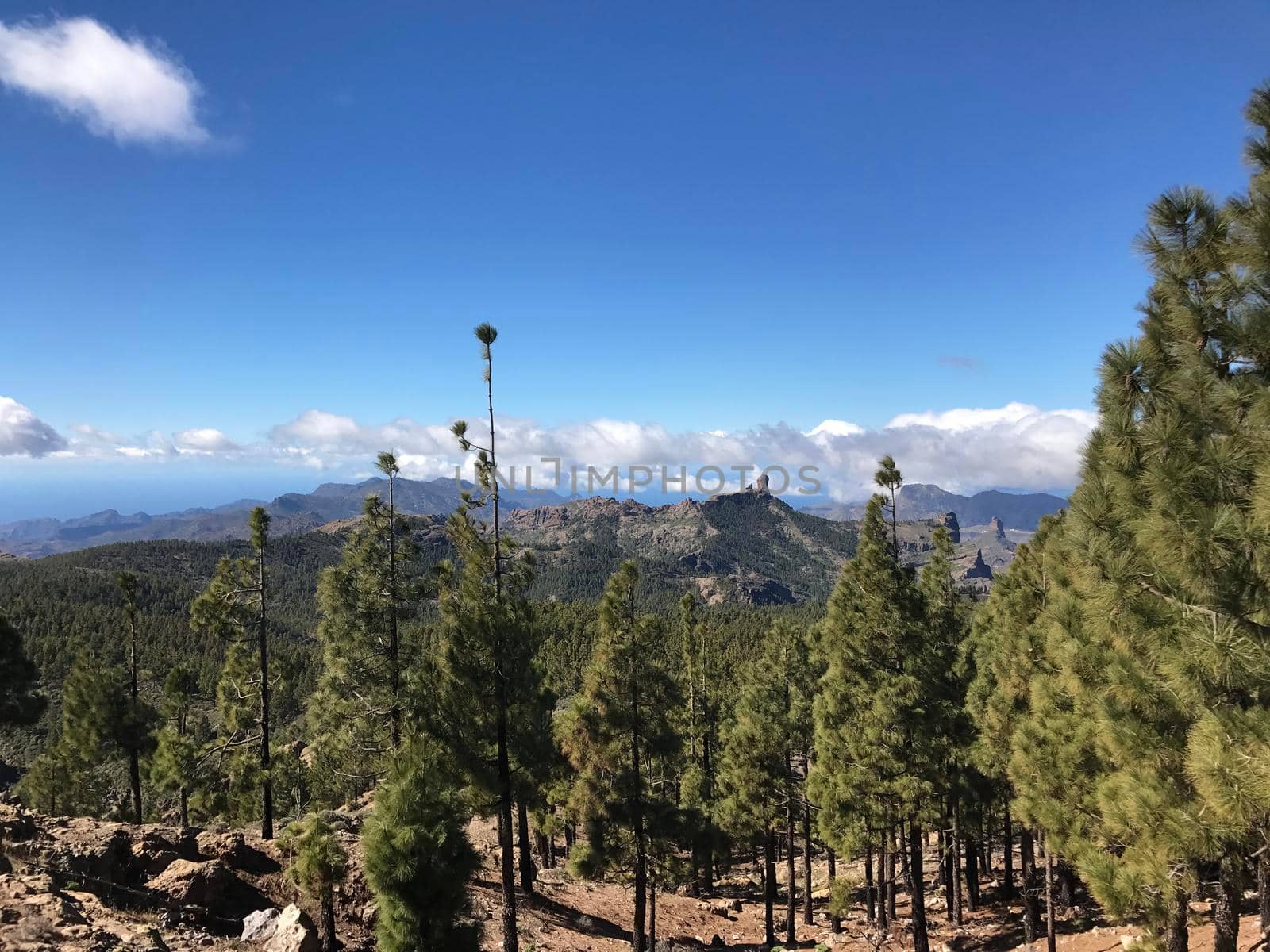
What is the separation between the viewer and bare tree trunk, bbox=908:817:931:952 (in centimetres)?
1670

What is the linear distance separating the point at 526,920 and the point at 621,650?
9448 mm

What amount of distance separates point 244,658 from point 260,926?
33.1 ft

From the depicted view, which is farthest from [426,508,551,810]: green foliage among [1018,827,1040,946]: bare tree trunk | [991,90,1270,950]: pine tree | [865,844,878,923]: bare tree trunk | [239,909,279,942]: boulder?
[865,844,878,923]: bare tree trunk

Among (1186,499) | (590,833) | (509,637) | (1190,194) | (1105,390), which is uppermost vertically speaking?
(1190,194)

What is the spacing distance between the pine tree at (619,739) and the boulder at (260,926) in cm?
737

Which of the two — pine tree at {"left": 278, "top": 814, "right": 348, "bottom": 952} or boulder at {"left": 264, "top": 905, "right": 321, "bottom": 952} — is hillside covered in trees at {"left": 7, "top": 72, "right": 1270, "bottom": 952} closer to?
pine tree at {"left": 278, "top": 814, "right": 348, "bottom": 952}

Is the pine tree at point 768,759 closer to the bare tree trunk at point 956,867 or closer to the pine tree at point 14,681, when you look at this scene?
the bare tree trunk at point 956,867

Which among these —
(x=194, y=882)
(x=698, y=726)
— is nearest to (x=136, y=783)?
(x=194, y=882)

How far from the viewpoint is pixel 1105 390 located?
7.60 m

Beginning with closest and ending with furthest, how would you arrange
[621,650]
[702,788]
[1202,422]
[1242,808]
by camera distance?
[1242,808]
[1202,422]
[621,650]
[702,788]

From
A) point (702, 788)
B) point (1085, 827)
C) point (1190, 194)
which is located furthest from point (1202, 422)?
point (702, 788)

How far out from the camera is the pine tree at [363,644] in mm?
17734

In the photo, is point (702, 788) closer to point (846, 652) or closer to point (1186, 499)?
point (846, 652)

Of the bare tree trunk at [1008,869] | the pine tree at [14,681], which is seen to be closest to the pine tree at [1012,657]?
the bare tree trunk at [1008,869]
